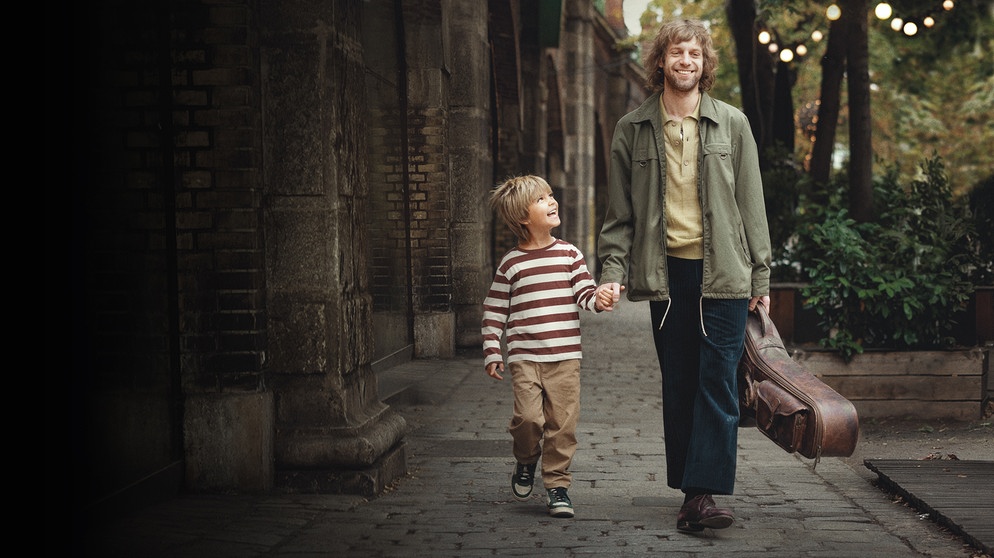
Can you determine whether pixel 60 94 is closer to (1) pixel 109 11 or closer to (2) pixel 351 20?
(1) pixel 109 11

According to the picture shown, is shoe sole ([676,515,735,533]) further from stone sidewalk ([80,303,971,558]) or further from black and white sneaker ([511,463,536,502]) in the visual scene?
black and white sneaker ([511,463,536,502])

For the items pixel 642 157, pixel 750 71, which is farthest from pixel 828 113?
pixel 642 157

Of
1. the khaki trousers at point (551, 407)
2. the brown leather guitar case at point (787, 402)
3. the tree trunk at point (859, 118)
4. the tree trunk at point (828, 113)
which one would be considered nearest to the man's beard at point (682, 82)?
the brown leather guitar case at point (787, 402)

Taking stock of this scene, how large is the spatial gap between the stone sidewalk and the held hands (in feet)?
3.00

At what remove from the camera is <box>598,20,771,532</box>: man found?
468cm

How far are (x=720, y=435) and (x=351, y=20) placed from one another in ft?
8.85

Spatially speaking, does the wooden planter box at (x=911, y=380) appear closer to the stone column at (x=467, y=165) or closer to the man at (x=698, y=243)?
the man at (x=698, y=243)

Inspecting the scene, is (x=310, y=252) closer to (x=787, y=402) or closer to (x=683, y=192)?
(x=683, y=192)

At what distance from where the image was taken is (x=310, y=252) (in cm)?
555

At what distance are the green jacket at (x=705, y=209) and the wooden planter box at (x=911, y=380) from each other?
3.30 meters

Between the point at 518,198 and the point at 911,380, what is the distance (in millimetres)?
4011

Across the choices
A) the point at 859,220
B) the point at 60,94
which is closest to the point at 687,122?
the point at 60,94

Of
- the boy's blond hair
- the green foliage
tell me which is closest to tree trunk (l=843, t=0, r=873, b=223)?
the green foliage

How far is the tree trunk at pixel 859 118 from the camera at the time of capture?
32.6 feet
